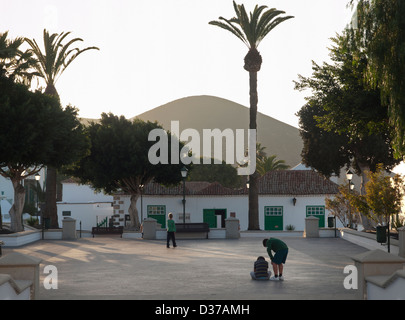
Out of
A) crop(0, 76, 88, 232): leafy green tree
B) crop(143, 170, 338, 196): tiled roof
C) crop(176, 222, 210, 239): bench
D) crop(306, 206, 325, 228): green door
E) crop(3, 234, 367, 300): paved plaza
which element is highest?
crop(0, 76, 88, 232): leafy green tree

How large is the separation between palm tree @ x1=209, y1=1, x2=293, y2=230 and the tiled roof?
60.8ft

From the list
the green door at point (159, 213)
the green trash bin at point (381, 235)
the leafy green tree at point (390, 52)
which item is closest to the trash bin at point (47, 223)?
the green door at point (159, 213)

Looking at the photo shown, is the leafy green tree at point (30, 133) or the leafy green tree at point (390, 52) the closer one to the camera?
the leafy green tree at point (390, 52)

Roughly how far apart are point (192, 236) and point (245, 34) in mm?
14282

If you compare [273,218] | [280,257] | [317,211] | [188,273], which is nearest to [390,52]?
[280,257]

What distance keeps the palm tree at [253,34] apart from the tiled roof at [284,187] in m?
18.5

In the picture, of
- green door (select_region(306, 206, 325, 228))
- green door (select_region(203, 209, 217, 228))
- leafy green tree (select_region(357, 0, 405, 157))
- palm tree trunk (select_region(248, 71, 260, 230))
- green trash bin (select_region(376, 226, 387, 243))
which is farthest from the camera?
green door (select_region(203, 209, 217, 228))

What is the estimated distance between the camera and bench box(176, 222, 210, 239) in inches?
1423

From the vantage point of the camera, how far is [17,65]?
30.9 meters

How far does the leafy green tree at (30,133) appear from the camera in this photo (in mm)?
31047

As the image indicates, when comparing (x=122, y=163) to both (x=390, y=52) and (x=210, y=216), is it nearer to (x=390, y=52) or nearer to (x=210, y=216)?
(x=210, y=216)

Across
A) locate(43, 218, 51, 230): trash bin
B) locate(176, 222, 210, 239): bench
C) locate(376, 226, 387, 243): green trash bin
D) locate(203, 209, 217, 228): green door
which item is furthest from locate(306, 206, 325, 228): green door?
locate(376, 226, 387, 243): green trash bin

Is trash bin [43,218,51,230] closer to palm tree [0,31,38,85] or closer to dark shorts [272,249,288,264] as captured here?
palm tree [0,31,38,85]

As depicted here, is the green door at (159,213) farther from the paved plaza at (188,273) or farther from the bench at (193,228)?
the paved plaza at (188,273)
